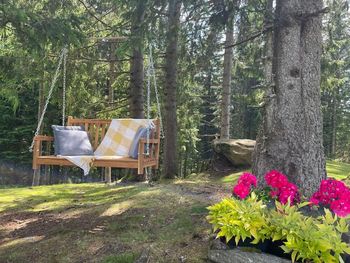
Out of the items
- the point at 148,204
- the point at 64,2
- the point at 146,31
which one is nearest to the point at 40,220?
the point at 148,204

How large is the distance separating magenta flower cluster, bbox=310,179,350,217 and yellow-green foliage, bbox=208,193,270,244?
2.34 feet

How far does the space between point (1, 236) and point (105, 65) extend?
7574 mm

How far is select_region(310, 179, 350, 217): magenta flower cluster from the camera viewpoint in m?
3.07

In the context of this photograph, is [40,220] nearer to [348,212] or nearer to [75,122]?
[75,122]

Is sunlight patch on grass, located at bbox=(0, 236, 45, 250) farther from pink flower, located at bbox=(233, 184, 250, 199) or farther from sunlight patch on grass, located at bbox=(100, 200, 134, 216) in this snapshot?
pink flower, located at bbox=(233, 184, 250, 199)

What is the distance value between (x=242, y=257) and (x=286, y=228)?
0.34 metres

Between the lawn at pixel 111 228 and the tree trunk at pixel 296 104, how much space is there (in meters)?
0.93

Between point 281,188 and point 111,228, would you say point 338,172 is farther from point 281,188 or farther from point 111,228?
point 111,228

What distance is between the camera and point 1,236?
12.2ft

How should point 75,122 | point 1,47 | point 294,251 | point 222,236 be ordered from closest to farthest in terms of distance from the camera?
point 294,251
point 222,236
point 75,122
point 1,47

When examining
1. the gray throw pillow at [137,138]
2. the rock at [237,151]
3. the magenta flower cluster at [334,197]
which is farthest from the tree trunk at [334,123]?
the magenta flower cluster at [334,197]

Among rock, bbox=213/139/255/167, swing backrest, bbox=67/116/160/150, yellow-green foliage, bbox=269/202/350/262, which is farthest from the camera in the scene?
rock, bbox=213/139/255/167

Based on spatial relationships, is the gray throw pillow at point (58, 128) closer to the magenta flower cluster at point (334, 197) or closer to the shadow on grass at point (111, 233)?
the shadow on grass at point (111, 233)

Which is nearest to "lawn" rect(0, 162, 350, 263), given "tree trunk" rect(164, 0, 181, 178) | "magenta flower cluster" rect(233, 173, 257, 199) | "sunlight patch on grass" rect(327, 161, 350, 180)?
"magenta flower cluster" rect(233, 173, 257, 199)
